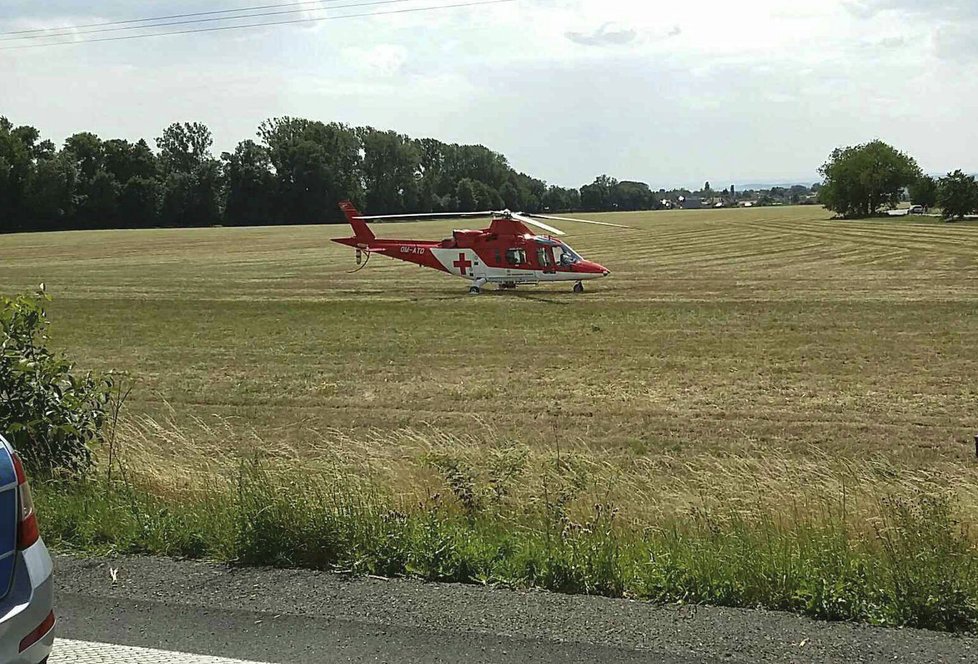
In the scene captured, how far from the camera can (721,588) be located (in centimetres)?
413

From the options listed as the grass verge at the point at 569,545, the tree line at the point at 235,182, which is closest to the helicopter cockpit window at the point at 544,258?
the grass verge at the point at 569,545

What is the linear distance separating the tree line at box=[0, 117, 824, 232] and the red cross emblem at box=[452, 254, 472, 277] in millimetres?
77578

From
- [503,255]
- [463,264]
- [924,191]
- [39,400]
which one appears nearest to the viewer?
[39,400]

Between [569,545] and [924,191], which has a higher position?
[924,191]

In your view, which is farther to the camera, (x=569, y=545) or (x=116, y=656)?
(x=569, y=545)

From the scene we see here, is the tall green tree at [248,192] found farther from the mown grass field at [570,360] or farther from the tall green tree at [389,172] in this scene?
the mown grass field at [570,360]

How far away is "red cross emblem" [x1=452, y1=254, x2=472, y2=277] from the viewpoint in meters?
27.6

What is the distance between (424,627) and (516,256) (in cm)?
2347

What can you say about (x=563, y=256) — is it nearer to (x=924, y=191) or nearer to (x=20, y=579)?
(x=20, y=579)

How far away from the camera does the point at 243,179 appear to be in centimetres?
10138

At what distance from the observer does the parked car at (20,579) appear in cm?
301

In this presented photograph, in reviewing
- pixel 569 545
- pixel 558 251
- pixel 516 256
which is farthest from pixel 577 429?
pixel 516 256

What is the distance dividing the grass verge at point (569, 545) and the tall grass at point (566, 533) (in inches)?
0.4

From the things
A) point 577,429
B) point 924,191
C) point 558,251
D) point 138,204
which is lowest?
point 577,429
